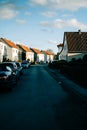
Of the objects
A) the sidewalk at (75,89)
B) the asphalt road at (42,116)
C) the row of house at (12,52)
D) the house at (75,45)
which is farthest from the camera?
the row of house at (12,52)

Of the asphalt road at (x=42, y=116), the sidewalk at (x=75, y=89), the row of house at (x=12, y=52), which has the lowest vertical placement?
the sidewalk at (x=75, y=89)

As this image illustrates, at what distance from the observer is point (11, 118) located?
24.5 feet

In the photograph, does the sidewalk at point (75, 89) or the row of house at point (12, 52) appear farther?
the row of house at point (12, 52)

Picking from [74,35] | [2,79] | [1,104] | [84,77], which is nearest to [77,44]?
[74,35]

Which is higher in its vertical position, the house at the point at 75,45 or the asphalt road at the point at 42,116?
the house at the point at 75,45

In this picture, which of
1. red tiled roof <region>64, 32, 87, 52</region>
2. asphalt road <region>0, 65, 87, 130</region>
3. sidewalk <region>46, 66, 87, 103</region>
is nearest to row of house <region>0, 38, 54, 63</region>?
red tiled roof <region>64, 32, 87, 52</region>

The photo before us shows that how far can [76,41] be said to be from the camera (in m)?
55.0

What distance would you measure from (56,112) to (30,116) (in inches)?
44.3

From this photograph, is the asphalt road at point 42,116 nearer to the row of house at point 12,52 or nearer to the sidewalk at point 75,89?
the sidewalk at point 75,89

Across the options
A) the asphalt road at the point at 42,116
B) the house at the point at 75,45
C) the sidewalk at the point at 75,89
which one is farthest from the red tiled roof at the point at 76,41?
the asphalt road at the point at 42,116

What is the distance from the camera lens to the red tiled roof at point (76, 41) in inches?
2106

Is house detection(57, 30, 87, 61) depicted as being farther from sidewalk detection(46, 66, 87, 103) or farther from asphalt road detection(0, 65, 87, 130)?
asphalt road detection(0, 65, 87, 130)

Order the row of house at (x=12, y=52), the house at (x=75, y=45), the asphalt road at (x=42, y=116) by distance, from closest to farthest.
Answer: the asphalt road at (x=42, y=116), the house at (x=75, y=45), the row of house at (x=12, y=52)

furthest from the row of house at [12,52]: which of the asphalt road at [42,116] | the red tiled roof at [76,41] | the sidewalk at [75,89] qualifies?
the asphalt road at [42,116]
